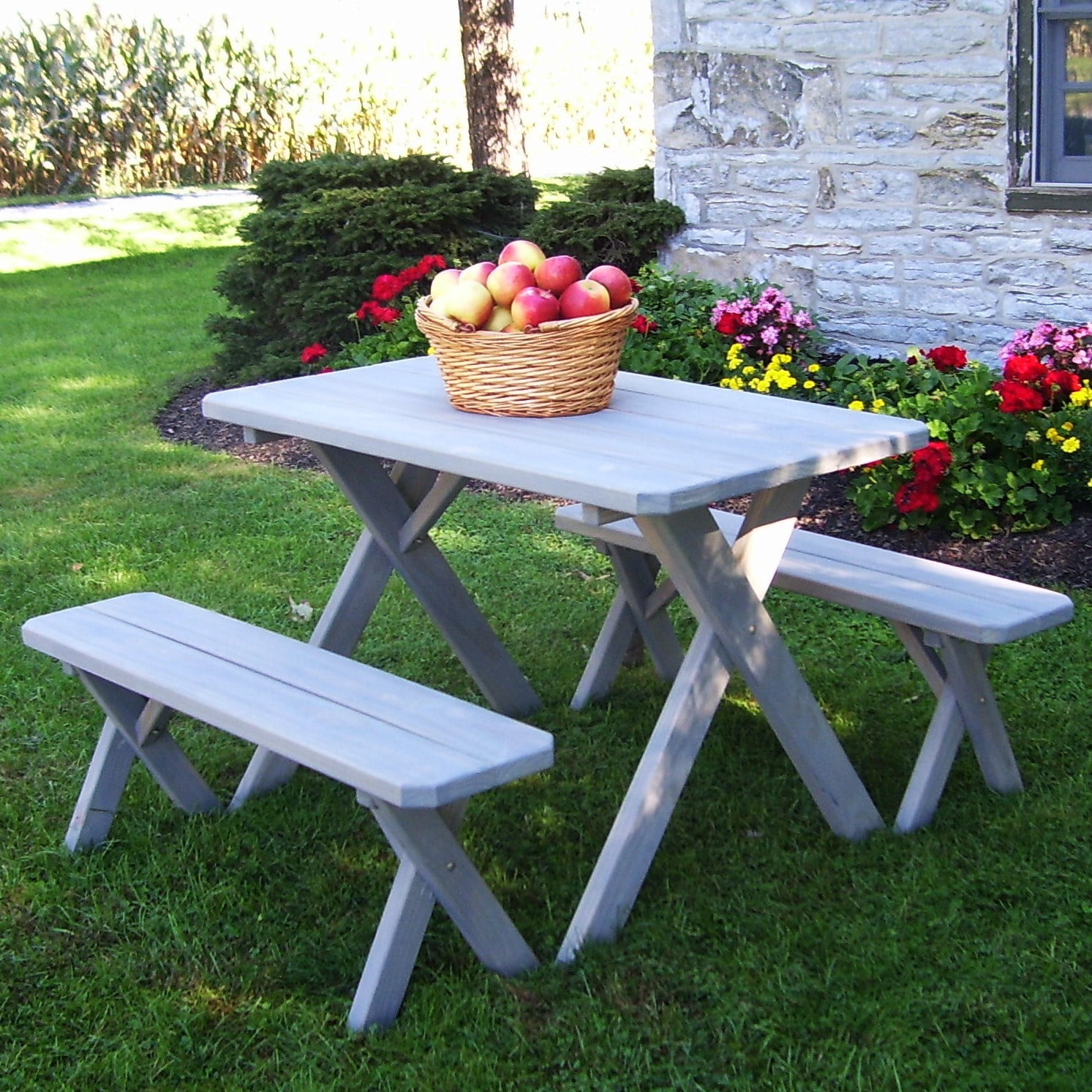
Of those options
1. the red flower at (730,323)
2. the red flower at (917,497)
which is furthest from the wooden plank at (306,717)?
the red flower at (730,323)

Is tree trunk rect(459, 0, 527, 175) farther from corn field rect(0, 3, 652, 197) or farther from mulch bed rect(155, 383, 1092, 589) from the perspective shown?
corn field rect(0, 3, 652, 197)

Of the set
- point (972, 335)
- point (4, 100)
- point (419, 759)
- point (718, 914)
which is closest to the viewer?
point (419, 759)

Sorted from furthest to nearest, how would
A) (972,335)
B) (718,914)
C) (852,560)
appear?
(972,335) < (852,560) < (718,914)

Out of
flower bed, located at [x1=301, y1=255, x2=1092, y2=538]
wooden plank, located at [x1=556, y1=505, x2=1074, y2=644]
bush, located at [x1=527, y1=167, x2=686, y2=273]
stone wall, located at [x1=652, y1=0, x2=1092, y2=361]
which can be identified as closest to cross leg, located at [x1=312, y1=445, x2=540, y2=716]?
wooden plank, located at [x1=556, y1=505, x2=1074, y2=644]

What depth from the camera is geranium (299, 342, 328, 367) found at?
665cm

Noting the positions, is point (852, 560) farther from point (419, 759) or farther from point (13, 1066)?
point (13, 1066)

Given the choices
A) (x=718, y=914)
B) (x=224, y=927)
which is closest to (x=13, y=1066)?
(x=224, y=927)

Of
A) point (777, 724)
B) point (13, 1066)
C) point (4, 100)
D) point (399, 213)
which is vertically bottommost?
point (13, 1066)

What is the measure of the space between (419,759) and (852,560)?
1.30 metres

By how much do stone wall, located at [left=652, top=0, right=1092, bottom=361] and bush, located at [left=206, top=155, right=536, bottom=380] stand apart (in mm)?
1129

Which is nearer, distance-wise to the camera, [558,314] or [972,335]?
[558,314]

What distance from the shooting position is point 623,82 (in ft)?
57.8

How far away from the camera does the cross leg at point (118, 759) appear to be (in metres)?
3.01

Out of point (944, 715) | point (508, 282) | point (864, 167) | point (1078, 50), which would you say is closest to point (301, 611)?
point (508, 282)
